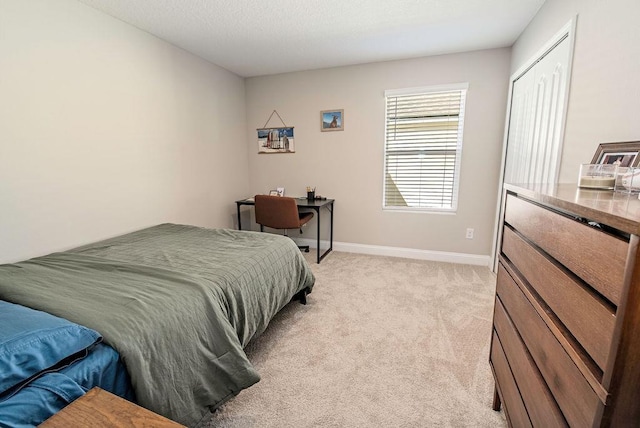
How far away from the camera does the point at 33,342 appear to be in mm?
891

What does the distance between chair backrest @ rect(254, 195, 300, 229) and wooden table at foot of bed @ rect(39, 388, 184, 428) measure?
2654 millimetres

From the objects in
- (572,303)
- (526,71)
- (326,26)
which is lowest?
(572,303)

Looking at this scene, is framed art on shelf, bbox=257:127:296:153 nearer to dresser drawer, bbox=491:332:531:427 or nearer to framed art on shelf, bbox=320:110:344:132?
framed art on shelf, bbox=320:110:344:132

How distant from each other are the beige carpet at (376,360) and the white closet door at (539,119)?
3.81ft

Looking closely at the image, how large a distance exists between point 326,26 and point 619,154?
7.32 ft

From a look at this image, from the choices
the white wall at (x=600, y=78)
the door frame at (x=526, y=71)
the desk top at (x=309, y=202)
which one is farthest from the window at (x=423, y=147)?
the white wall at (x=600, y=78)

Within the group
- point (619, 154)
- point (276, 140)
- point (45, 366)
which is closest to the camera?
point (45, 366)

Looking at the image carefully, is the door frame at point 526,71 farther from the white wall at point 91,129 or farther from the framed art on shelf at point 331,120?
the white wall at point 91,129

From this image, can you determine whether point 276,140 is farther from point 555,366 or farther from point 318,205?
point 555,366

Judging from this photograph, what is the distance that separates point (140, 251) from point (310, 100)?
2.67 meters

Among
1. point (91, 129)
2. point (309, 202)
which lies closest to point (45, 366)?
point (91, 129)

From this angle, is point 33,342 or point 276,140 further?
point 276,140

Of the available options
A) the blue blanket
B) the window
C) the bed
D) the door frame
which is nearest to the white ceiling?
the door frame

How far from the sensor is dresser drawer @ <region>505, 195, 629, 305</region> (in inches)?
21.6
